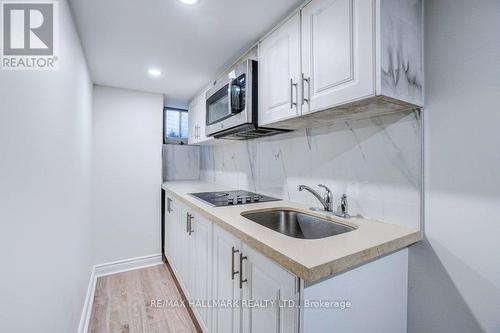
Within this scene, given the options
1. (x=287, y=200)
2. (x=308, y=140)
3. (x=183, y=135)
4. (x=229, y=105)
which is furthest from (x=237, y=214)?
(x=183, y=135)

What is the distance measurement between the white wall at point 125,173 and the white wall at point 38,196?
1.29m

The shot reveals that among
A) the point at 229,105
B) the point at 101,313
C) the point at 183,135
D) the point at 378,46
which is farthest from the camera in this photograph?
the point at 183,135

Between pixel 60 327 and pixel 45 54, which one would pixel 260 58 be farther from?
pixel 60 327

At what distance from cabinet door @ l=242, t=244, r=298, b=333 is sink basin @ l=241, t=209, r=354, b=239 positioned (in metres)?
0.43

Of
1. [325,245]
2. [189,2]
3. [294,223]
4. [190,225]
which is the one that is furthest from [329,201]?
[189,2]

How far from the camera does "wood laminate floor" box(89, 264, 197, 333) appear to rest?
1.74m

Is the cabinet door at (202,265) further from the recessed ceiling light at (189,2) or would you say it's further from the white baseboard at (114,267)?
the recessed ceiling light at (189,2)

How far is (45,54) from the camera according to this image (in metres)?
0.99

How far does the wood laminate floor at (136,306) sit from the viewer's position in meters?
1.74

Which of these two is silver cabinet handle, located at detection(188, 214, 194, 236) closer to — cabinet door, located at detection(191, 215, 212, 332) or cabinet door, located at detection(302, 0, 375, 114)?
cabinet door, located at detection(191, 215, 212, 332)

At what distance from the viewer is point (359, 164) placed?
4.18ft

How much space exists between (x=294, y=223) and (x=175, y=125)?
2.41 meters

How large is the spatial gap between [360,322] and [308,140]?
1037 mm

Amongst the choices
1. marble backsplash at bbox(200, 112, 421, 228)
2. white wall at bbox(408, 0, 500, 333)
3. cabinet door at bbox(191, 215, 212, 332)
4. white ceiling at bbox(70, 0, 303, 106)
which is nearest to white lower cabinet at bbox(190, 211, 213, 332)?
cabinet door at bbox(191, 215, 212, 332)
